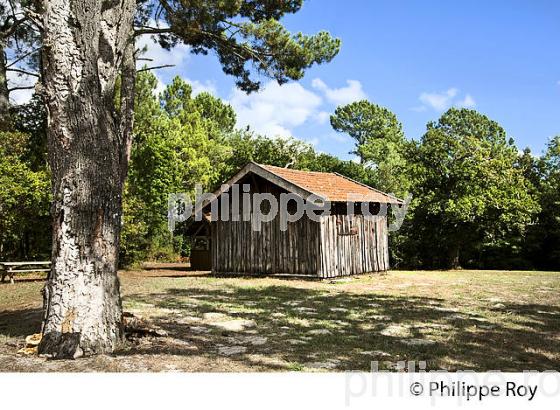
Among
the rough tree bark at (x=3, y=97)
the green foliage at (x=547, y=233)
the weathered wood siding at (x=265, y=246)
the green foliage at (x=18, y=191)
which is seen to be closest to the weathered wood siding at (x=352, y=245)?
the weathered wood siding at (x=265, y=246)

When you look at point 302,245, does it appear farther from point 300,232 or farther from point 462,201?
point 462,201

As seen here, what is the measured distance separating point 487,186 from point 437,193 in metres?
2.27

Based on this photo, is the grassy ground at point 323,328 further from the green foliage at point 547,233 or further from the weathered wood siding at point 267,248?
the green foliage at point 547,233

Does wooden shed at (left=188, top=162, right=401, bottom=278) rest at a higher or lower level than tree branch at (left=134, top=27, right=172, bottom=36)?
lower

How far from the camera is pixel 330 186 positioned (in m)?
19.4

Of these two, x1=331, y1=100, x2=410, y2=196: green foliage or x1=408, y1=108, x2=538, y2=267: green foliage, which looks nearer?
x1=408, y1=108, x2=538, y2=267: green foliage

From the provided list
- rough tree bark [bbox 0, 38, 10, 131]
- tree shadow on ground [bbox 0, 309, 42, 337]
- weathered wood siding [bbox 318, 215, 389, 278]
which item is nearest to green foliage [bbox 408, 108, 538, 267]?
weathered wood siding [bbox 318, 215, 389, 278]

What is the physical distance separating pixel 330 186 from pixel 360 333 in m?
12.2

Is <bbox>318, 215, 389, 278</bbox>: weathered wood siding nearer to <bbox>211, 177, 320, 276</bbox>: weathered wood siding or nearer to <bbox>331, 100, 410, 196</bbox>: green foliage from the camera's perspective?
<bbox>211, 177, 320, 276</bbox>: weathered wood siding

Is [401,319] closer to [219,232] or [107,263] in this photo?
[107,263]

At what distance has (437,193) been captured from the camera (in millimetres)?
23781

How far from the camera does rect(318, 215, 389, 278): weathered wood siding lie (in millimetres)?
17391

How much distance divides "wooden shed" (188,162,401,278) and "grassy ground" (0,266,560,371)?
3215 mm

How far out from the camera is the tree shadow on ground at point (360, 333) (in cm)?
582
